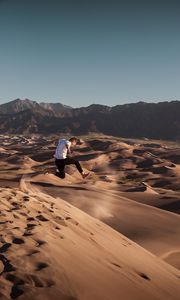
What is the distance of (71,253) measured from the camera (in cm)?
558

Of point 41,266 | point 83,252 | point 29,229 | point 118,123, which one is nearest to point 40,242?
point 83,252

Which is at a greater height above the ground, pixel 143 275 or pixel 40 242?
pixel 40 242

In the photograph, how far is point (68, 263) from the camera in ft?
16.8

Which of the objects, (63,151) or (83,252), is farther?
(63,151)

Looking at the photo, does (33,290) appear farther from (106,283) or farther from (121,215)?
(121,215)

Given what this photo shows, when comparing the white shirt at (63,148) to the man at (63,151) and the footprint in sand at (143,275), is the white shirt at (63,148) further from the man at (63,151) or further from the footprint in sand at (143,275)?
the footprint in sand at (143,275)

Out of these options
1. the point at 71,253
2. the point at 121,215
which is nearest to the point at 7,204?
the point at 71,253

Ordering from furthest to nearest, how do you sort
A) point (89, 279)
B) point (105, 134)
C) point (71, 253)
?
point (105, 134) < point (71, 253) < point (89, 279)

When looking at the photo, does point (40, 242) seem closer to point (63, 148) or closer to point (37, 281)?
point (37, 281)

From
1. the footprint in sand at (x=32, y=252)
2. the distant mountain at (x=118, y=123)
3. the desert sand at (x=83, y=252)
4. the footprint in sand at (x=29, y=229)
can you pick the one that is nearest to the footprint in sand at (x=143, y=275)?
the desert sand at (x=83, y=252)

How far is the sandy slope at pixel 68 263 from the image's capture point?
439 cm

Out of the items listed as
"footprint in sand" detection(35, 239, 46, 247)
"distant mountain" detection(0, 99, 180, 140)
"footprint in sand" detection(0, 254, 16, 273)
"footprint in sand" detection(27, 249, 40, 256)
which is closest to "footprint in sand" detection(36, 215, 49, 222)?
"footprint in sand" detection(35, 239, 46, 247)

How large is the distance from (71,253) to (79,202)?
27.2ft

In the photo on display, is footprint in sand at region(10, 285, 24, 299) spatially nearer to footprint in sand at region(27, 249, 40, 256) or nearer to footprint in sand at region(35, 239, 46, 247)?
footprint in sand at region(27, 249, 40, 256)
